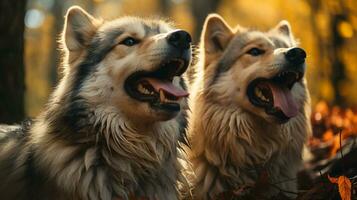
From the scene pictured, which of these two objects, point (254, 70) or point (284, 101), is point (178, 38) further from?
point (284, 101)

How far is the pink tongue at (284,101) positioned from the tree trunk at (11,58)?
10.8 ft

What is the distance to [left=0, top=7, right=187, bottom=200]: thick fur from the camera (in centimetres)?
490

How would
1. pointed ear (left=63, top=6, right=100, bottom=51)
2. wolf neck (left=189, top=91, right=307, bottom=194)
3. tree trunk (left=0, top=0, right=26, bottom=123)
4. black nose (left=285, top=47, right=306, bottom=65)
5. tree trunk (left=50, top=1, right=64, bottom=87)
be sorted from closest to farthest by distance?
pointed ear (left=63, top=6, right=100, bottom=51) < black nose (left=285, top=47, right=306, bottom=65) < wolf neck (left=189, top=91, right=307, bottom=194) < tree trunk (left=0, top=0, right=26, bottom=123) < tree trunk (left=50, top=1, right=64, bottom=87)

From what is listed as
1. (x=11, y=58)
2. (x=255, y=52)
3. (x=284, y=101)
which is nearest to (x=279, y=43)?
(x=255, y=52)

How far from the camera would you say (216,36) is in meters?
6.91

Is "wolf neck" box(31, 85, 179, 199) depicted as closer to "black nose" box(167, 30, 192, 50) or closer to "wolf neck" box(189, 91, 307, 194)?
"black nose" box(167, 30, 192, 50)

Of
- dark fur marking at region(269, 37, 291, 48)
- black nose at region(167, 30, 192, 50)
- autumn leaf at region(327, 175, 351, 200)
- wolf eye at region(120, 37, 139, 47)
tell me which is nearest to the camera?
autumn leaf at region(327, 175, 351, 200)

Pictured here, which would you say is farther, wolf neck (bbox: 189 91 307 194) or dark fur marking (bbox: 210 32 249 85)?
dark fur marking (bbox: 210 32 249 85)

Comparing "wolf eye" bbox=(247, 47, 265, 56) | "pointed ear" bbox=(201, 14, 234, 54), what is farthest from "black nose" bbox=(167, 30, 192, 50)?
"pointed ear" bbox=(201, 14, 234, 54)

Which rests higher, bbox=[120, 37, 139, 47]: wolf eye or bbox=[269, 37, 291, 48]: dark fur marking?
bbox=[120, 37, 139, 47]: wolf eye

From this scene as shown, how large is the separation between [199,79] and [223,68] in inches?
12.9

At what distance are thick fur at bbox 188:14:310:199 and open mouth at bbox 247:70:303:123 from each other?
0.07 m

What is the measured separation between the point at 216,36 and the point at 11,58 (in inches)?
103

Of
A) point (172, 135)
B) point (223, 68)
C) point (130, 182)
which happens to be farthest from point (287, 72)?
point (130, 182)
